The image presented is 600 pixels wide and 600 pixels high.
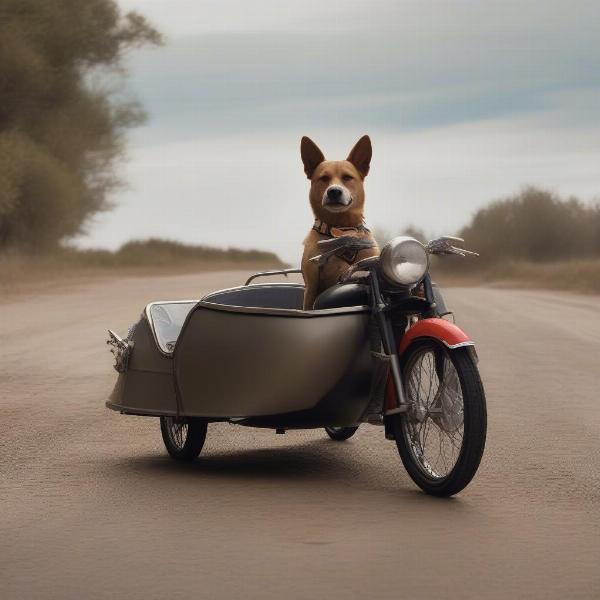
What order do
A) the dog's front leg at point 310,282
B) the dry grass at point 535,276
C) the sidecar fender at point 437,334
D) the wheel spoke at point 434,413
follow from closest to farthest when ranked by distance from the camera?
the sidecar fender at point 437,334 < the wheel spoke at point 434,413 < the dog's front leg at point 310,282 < the dry grass at point 535,276

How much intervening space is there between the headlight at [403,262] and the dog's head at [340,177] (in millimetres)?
859

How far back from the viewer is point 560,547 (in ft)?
18.9

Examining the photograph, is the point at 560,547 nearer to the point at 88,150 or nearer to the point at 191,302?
the point at 191,302

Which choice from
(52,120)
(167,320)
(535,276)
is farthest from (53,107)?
(167,320)

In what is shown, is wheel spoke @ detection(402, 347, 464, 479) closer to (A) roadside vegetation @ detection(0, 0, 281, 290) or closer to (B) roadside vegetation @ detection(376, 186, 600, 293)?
(A) roadside vegetation @ detection(0, 0, 281, 290)

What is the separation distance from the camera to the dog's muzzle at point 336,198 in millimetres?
7664

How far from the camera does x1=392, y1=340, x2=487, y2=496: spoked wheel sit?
6.51 meters

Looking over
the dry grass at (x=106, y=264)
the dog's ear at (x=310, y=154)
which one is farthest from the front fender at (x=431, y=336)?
the dry grass at (x=106, y=264)

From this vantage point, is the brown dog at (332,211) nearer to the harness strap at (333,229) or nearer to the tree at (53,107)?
the harness strap at (333,229)

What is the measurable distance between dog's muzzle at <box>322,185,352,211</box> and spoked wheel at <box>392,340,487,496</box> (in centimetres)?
107

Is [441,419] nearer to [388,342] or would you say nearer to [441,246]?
[388,342]

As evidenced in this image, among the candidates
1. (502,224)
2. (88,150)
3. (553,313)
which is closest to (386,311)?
(553,313)

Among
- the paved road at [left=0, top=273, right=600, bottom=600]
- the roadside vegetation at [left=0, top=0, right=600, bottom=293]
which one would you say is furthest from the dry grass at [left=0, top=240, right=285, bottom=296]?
the paved road at [left=0, top=273, right=600, bottom=600]

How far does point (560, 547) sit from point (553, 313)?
62.9 feet
